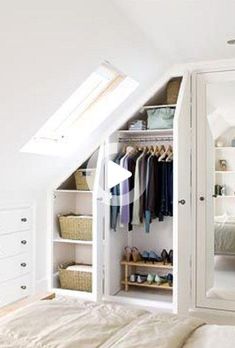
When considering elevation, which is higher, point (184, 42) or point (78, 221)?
point (184, 42)

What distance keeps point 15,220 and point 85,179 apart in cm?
83

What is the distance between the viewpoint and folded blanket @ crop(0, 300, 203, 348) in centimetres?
132

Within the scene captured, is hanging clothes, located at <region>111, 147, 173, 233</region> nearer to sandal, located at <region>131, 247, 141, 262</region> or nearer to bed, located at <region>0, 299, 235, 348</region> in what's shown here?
sandal, located at <region>131, 247, 141, 262</region>

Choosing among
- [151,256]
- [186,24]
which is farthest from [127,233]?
[186,24]

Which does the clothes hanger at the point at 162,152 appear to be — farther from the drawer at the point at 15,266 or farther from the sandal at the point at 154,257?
the drawer at the point at 15,266

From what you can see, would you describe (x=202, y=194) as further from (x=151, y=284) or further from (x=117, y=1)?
(x=117, y=1)

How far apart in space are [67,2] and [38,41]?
24cm

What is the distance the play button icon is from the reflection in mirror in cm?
74

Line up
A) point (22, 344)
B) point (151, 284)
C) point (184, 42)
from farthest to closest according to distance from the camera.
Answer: point (151, 284) → point (184, 42) → point (22, 344)

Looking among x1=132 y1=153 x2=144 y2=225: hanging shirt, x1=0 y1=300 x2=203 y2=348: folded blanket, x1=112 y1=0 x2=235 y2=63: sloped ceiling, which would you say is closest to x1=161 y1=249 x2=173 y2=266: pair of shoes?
x1=132 y1=153 x2=144 y2=225: hanging shirt

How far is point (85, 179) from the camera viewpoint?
12.3 ft

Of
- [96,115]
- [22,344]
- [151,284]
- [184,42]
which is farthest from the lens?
[151,284]

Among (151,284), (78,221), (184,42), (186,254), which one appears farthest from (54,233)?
(184,42)

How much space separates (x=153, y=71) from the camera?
10.6ft
